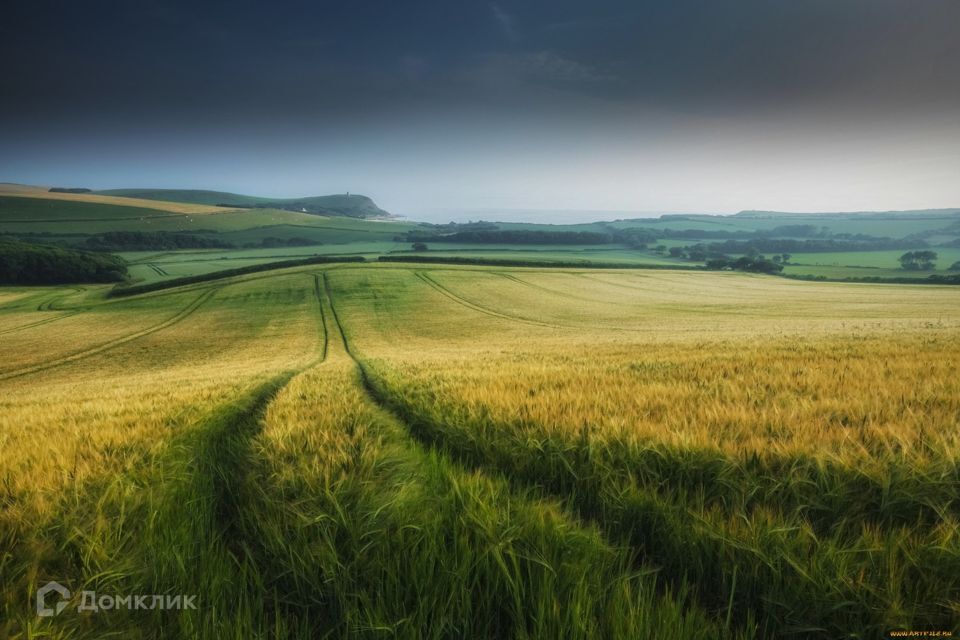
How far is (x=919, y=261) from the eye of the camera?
110 meters

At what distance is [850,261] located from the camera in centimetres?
12512

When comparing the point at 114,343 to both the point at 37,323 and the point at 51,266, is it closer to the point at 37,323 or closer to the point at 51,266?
the point at 37,323

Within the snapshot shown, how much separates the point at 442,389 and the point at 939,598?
587cm

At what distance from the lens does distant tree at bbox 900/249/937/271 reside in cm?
10131

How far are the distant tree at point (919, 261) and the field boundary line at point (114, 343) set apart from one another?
153 meters

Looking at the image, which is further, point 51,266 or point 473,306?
point 51,266

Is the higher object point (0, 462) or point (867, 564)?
point (867, 564)

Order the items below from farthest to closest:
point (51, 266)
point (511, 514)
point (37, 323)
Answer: point (51, 266), point (37, 323), point (511, 514)

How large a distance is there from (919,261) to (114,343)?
561ft

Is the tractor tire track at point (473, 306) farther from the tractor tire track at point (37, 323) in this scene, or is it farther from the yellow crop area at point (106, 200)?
the yellow crop area at point (106, 200)

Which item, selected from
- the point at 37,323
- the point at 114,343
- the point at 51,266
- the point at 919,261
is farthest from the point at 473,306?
the point at 919,261

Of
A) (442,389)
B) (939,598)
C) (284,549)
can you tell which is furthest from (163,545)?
(442,389)

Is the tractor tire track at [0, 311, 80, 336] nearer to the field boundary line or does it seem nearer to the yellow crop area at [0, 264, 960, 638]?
the field boundary line

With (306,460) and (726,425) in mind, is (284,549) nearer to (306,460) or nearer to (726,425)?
(306,460)
